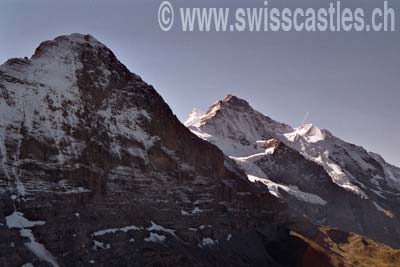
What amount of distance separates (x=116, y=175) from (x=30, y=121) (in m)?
30.9

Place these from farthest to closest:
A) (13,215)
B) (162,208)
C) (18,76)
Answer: (162,208) < (18,76) < (13,215)

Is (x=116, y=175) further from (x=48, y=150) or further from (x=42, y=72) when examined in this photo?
(x=42, y=72)

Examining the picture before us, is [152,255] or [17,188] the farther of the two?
[152,255]

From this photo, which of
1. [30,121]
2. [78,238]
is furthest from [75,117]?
[78,238]

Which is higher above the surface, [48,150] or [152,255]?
[48,150]

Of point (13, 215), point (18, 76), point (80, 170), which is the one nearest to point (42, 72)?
point (18, 76)

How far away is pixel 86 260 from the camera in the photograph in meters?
142

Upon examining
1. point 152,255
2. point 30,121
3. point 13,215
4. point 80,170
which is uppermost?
point 30,121

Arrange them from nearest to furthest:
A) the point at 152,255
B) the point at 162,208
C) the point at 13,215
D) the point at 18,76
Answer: the point at 13,215, the point at 152,255, the point at 18,76, the point at 162,208

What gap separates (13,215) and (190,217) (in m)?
69.6

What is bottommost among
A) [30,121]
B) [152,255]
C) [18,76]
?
[152,255]

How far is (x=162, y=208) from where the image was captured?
185 m

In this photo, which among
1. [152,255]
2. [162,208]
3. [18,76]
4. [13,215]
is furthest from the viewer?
[162,208]

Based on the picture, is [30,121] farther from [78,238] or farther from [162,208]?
[162,208]
